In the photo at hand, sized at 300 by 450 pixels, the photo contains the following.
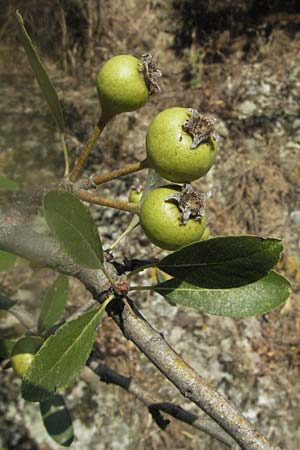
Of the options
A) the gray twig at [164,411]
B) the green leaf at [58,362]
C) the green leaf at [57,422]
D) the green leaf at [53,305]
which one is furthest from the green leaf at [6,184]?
the green leaf at [57,422]

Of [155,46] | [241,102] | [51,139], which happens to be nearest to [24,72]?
[51,139]

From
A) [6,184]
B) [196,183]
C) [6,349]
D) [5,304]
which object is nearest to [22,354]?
[6,349]

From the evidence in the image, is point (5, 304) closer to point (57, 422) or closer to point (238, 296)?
point (57, 422)

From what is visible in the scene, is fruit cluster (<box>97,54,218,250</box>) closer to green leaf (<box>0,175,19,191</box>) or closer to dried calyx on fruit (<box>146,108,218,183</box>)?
dried calyx on fruit (<box>146,108,218,183</box>)

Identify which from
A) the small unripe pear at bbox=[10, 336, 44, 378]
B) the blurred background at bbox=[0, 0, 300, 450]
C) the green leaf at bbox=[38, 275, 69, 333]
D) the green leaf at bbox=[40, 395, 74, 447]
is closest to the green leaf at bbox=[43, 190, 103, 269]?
the small unripe pear at bbox=[10, 336, 44, 378]

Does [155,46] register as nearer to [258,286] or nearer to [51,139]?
[51,139]

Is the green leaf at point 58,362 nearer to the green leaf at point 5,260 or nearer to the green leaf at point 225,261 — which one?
the green leaf at point 225,261
